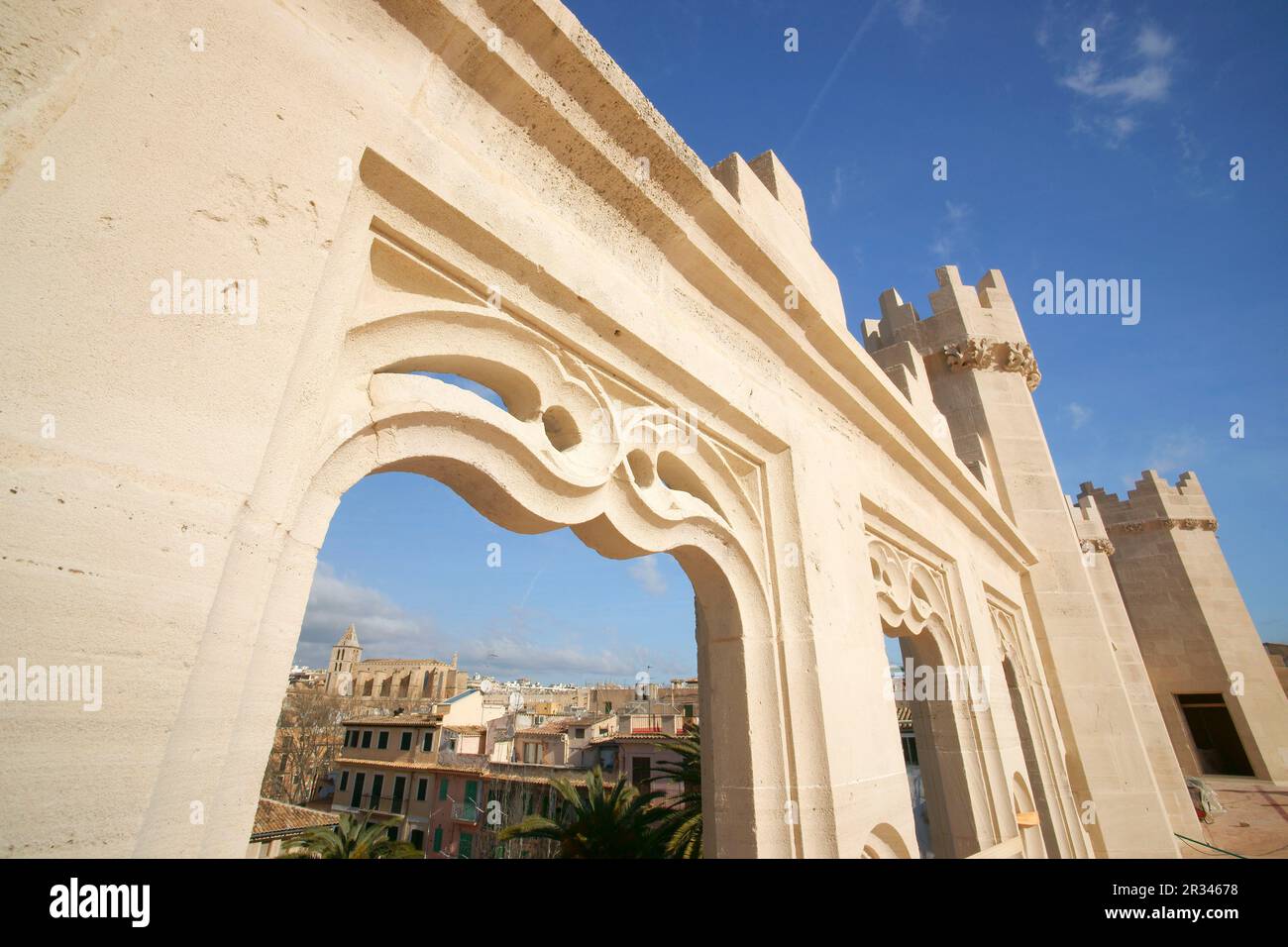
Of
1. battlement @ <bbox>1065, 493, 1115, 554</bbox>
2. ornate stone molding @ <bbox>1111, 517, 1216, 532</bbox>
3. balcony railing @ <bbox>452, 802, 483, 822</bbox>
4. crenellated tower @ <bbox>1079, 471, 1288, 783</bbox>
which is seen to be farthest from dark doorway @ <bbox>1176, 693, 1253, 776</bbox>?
balcony railing @ <bbox>452, 802, 483, 822</bbox>

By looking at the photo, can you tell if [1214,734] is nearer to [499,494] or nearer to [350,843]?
[350,843]

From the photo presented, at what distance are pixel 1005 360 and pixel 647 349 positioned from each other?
7400 millimetres

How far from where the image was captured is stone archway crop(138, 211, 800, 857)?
3.19 ft

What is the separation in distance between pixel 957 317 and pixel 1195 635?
13.4 metres

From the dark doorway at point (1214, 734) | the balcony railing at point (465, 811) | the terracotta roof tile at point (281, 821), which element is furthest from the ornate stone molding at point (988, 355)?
the balcony railing at point (465, 811)

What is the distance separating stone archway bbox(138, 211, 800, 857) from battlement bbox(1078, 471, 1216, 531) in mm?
17708

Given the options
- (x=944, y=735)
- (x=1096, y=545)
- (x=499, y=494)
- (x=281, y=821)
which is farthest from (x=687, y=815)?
(x=281, y=821)

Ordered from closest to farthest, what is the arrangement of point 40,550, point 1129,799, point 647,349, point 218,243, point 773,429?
point 40,550 < point 218,243 < point 647,349 < point 773,429 < point 1129,799

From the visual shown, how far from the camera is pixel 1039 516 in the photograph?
714 cm

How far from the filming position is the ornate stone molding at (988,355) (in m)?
7.61

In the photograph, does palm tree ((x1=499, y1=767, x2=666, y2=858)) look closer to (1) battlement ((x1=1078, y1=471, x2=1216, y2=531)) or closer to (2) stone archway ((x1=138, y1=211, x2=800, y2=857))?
(2) stone archway ((x1=138, y1=211, x2=800, y2=857))

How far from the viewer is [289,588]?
3.57 feet

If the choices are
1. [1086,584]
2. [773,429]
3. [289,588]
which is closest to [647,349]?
[773,429]
